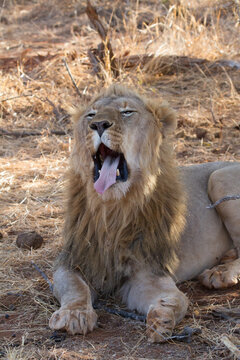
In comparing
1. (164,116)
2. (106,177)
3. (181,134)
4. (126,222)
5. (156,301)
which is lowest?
(181,134)

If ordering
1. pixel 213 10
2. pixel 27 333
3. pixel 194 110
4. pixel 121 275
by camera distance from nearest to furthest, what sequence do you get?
1. pixel 27 333
2. pixel 121 275
3. pixel 194 110
4. pixel 213 10

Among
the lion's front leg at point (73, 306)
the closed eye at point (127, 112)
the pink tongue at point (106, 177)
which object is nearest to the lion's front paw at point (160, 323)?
the lion's front leg at point (73, 306)

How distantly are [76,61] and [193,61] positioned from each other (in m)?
1.72

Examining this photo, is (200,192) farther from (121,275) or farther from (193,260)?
(121,275)

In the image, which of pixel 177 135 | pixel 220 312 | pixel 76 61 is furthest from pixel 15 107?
pixel 220 312

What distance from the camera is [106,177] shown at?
9.90ft

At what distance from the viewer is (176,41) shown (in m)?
8.60

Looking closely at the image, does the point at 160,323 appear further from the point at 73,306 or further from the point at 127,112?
the point at 127,112

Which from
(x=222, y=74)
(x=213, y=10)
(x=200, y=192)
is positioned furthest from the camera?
(x=213, y=10)

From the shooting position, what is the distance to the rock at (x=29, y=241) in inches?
164

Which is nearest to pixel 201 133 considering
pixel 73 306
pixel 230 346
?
pixel 73 306

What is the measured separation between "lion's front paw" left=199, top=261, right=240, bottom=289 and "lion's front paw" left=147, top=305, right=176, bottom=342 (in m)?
0.76

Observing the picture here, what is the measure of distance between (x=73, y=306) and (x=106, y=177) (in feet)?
2.25

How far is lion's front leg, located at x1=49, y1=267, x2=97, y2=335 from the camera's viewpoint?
2.79m
